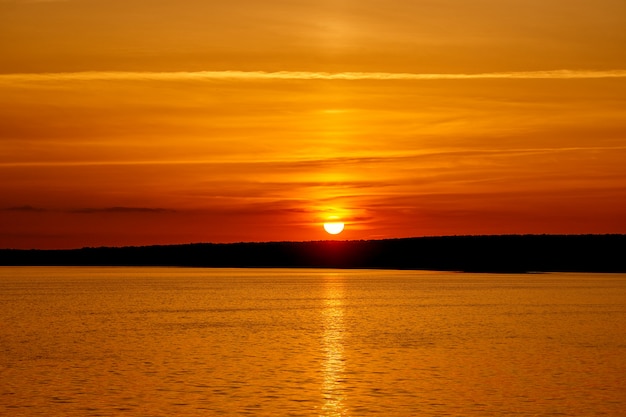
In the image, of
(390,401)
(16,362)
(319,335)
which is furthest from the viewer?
(319,335)

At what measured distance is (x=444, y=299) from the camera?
132750 mm

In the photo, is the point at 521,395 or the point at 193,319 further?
the point at 193,319

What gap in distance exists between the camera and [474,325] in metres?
83.1

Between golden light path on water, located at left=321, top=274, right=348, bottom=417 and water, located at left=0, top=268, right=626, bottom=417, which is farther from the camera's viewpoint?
water, located at left=0, top=268, right=626, bottom=417

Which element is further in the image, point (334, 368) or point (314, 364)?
point (314, 364)

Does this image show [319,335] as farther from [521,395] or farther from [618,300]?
[618,300]

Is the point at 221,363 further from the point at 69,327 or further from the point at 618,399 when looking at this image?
the point at 69,327

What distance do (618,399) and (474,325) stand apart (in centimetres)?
4095

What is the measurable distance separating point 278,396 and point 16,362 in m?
19.3

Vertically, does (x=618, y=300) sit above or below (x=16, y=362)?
above

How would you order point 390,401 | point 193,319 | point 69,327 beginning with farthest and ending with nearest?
point 193,319, point 69,327, point 390,401

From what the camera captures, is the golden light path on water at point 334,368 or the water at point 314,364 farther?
the water at point 314,364

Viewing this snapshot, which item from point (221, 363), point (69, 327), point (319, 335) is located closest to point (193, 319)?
point (69, 327)

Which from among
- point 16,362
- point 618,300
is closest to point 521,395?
point 16,362
